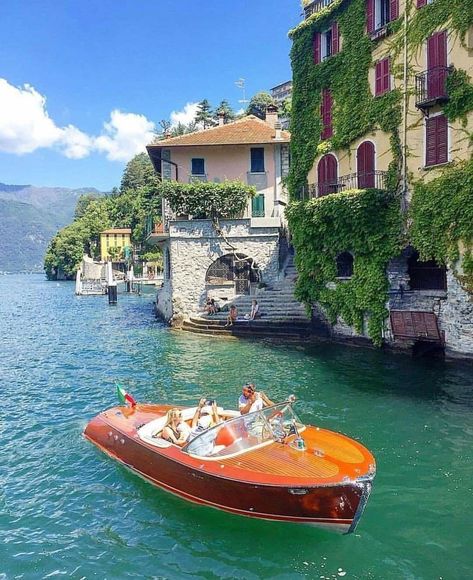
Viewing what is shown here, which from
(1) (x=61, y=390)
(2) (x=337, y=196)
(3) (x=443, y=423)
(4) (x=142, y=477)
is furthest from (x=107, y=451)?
(2) (x=337, y=196)

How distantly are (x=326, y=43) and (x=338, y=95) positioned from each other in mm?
2957

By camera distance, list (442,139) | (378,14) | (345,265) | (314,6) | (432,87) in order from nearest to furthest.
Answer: (442,139), (432,87), (378,14), (345,265), (314,6)

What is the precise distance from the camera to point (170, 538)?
802cm

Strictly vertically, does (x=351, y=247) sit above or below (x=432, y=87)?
below

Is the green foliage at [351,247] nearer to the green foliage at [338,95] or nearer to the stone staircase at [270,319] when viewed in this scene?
the stone staircase at [270,319]

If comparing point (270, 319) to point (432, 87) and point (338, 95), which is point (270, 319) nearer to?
point (338, 95)

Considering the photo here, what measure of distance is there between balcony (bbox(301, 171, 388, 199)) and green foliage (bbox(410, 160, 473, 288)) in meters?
2.05

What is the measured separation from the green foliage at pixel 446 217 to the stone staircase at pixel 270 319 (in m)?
7.50

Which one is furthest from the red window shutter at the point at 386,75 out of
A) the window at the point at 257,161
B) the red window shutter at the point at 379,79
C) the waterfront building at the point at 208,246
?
the window at the point at 257,161

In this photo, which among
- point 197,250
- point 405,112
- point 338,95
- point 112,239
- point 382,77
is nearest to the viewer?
point 405,112

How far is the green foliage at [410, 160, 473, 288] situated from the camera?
17078 millimetres

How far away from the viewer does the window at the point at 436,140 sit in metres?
18.1

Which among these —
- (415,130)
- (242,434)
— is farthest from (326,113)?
(242,434)

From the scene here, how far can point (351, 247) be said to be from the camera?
71.2ft
